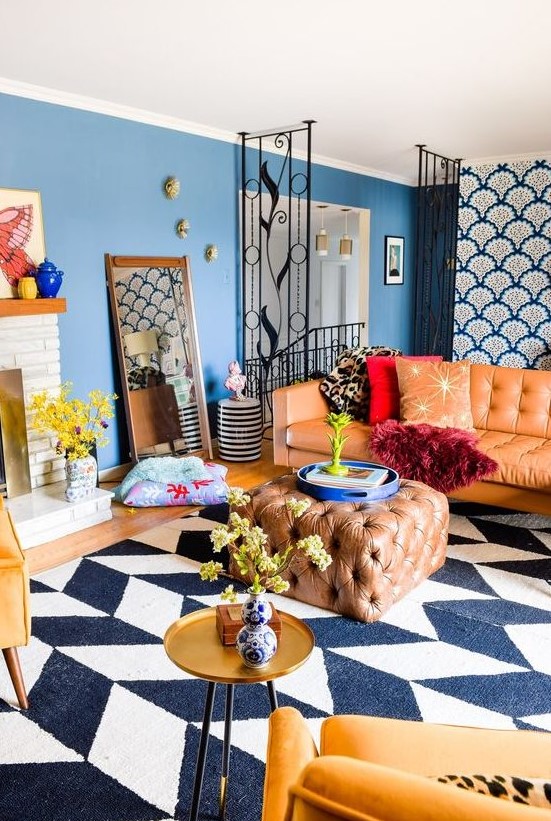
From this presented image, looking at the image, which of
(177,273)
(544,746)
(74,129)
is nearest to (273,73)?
(74,129)

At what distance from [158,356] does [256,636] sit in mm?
3575

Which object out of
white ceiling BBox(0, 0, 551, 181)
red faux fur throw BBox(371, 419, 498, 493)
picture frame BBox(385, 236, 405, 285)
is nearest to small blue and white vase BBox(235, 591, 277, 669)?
red faux fur throw BBox(371, 419, 498, 493)

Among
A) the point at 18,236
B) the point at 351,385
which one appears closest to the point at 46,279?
the point at 18,236

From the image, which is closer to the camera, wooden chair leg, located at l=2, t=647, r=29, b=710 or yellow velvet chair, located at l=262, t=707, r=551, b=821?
yellow velvet chair, located at l=262, t=707, r=551, b=821

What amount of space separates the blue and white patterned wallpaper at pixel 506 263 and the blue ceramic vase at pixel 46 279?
4.29 m

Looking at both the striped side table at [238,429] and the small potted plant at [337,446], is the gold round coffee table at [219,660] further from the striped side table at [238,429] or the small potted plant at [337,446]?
the striped side table at [238,429]

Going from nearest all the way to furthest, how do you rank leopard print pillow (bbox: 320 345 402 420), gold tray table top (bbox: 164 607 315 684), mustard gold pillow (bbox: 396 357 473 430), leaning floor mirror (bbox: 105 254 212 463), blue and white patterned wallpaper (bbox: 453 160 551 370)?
gold tray table top (bbox: 164 607 315 684)
mustard gold pillow (bbox: 396 357 473 430)
leopard print pillow (bbox: 320 345 402 420)
leaning floor mirror (bbox: 105 254 212 463)
blue and white patterned wallpaper (bbox: 453 160 551 370)

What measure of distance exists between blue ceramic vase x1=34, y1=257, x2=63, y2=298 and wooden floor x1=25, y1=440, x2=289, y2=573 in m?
1.31

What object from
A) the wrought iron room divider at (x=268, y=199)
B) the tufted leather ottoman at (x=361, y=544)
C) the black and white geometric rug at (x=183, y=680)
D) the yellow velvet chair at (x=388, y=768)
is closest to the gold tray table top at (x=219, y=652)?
the yellow velvet chair at (x=388, y=768)

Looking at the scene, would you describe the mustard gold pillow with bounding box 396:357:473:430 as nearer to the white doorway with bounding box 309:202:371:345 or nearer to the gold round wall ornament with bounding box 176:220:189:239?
the gold round wall ornament with bounding box 176:220:189:239

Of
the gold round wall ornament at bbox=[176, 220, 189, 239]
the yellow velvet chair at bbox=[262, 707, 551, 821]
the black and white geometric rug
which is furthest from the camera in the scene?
the gold round wall ornament at bbox=[176, 220, 189, 239]

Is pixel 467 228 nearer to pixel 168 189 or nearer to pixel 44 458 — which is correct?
pixel 168 189

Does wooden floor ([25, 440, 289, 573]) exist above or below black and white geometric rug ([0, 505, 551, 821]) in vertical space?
above

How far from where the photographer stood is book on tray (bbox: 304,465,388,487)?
3139 mm
